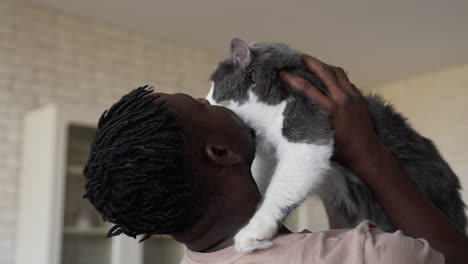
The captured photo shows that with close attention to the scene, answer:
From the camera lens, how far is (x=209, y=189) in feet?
2.80

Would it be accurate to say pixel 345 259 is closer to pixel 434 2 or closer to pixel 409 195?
pixel 409 195

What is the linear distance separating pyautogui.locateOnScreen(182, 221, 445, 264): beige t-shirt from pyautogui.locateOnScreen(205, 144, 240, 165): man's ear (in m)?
0.14

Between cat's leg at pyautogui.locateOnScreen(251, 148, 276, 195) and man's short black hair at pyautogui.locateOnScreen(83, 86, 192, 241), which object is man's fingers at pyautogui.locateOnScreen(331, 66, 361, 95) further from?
man's short black hair at pyautogui.locateOnScreen(83, 86, 192, 241)

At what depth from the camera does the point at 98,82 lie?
3.28 meters

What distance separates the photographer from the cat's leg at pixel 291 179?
95 cm

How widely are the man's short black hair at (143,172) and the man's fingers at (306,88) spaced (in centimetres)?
30

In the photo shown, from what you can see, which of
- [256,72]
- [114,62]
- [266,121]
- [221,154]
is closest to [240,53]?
[256,72]

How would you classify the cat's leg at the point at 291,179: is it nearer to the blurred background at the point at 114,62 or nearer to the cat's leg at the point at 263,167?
the cat's leg at the point at 263,167

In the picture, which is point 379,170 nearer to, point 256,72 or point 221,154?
point 221,154

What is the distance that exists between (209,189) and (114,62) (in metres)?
2.68

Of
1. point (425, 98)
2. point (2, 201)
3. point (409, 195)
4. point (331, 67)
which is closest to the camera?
point (409, 195)

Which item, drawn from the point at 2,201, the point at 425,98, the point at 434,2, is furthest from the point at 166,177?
the point at 425,98

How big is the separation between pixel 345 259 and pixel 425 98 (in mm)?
3978

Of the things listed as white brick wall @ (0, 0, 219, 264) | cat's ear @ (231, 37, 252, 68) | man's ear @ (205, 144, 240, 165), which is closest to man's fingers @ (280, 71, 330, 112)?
cat's ear @ (231, 37, 252, 68)
